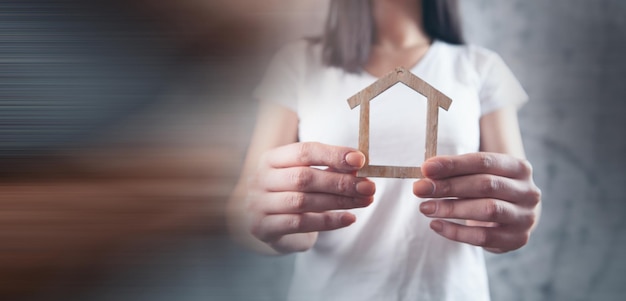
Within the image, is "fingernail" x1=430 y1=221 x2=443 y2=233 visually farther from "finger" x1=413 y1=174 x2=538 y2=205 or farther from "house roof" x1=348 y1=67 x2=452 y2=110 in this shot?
"house roof" x1=348 y1=67 x2=452 y2=110

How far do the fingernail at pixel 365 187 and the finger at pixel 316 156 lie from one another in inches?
0.8

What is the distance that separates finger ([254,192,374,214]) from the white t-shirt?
108 millimetres

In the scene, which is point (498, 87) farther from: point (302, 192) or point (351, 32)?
point (302, 192)

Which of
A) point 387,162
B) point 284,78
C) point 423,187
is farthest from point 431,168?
point 284,78

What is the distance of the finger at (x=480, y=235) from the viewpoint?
0.54 meters

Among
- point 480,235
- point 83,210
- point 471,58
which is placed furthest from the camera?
point 471,58

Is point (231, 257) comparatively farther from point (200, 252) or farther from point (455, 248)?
point (455, 248)

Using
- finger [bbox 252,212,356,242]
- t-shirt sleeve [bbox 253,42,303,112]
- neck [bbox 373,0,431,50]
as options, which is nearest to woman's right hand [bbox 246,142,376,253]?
finger [bbox 252,212,356,242]

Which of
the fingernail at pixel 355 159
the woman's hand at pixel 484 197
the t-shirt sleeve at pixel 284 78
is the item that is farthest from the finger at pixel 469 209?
the t-shirt sleeve at pixel 284 78

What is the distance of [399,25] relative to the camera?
2.09ft

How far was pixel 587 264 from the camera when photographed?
0.67 metres

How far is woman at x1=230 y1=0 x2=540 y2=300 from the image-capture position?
0.54 metres

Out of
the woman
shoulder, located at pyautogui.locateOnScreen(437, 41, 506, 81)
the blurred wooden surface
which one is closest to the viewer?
the blurred wooden surface

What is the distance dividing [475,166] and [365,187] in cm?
13
